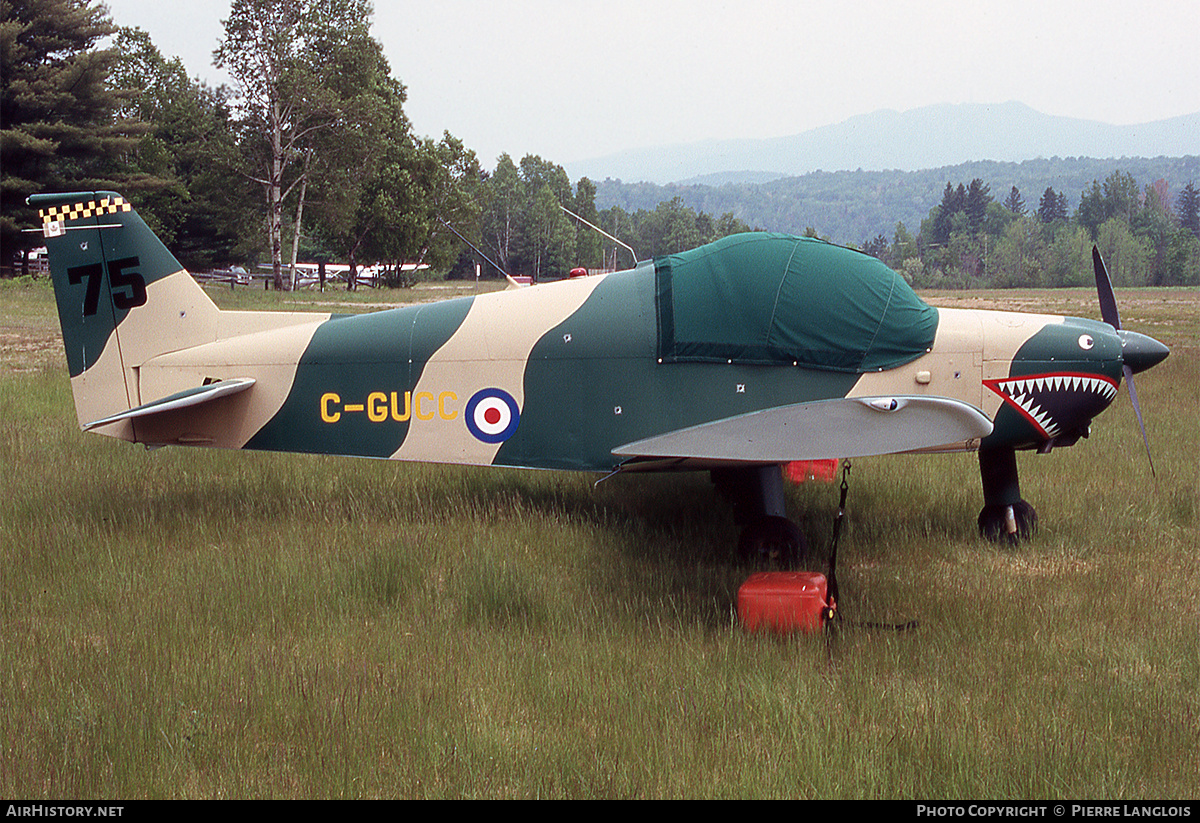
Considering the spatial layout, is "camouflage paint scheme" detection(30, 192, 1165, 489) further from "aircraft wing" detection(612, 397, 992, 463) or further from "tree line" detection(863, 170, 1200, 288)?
"tree line" detection(863, 170, 1200, 288)

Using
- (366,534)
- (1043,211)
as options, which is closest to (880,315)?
(366,534)

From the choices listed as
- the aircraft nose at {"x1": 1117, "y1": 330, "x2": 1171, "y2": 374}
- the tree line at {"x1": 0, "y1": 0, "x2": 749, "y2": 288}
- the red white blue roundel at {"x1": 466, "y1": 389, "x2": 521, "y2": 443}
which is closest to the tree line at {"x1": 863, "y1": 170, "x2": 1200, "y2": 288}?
the tree line at {"x1": 0, "y1": 0, "x2": 749, "y2": 288}

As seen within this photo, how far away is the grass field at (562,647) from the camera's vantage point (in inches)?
149

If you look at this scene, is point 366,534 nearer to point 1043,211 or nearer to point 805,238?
point 805,238

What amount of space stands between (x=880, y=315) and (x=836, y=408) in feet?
4.68

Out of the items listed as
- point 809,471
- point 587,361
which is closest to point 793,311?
point 587,361

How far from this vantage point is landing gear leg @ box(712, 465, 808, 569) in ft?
21.2

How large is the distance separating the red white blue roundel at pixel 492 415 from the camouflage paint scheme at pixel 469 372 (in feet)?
0.04

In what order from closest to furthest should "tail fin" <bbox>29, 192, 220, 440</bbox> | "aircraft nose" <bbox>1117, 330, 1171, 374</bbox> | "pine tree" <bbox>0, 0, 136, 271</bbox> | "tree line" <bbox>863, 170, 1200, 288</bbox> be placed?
"aircraft nose" <bbox>1117, 330, 1171, 374</bbox> < "tail fin" <bbox>29, 192, 220, 440</bbox> < "pine tree" <bbox>0, 0, 136, 271</bbox> < "tree line" <bbox>863, 170, 1200, 288</bbox>

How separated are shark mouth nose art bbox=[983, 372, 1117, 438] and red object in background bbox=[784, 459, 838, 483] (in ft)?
9.39

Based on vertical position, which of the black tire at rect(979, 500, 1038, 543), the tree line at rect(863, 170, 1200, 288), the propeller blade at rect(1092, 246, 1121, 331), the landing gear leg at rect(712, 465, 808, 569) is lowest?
the black tire at rect(979, 500, 1038, 543)

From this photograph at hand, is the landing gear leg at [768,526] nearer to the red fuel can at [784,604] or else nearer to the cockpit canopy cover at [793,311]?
the cockpit canopy cover at [793,311]

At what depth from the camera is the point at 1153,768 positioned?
3816mm

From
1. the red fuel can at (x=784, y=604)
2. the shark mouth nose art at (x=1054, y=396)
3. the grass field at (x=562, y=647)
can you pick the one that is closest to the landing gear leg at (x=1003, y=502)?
the grass field at (x=562, y=647)
